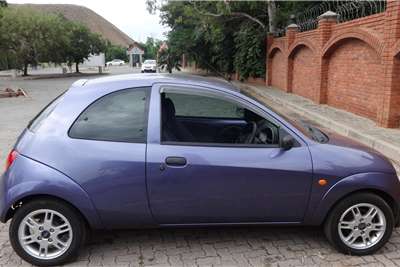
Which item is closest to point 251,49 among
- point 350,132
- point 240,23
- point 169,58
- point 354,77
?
point 240,23

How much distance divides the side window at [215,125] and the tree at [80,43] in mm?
40850

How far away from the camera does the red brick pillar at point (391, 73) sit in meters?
8.54

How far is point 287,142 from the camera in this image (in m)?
3.38

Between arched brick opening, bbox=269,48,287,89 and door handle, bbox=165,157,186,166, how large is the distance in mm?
16400

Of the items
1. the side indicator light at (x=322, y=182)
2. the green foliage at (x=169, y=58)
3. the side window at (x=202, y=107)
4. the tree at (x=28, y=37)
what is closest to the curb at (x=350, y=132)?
the side window at (x=202, y=107)

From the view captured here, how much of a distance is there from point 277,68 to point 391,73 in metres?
12.3

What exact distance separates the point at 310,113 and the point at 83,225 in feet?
30.9

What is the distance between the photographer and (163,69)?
4250 centimetres

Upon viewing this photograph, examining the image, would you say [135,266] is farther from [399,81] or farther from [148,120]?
[399,81]

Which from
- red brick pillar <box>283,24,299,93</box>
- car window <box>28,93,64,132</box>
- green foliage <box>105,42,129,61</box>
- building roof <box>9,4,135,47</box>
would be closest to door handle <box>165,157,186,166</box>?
car window <box>28,93,64,132</box>

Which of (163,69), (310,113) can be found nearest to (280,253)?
(310,113)

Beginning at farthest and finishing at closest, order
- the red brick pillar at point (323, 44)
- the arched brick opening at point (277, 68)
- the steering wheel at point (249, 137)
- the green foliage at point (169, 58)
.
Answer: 1. the green foliage at point (169, 58)
2. the arched brick opening at point (277, 68)
3. the red brick pillar at point (323, 44)
4. the steering wheel at point (249, 137)

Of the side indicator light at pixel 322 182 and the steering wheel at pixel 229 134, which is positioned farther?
the steering wheel at pixel 229 134

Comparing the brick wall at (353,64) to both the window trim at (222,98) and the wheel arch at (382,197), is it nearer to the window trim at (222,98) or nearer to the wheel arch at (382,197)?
the wheel arch at (382,197)
